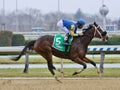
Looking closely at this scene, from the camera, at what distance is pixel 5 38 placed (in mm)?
29500

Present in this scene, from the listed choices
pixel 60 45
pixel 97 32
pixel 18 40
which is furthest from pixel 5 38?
pixel 97 32

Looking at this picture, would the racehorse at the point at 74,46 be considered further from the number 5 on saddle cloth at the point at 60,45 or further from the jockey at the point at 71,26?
the jockey at the point at 71,26

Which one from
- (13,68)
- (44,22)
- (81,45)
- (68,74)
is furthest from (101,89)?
(44,22)

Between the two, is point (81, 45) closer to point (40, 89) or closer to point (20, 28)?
point (40, 89)

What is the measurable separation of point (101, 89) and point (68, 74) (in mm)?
4676

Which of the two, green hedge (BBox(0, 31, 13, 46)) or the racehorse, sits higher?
the racehorse

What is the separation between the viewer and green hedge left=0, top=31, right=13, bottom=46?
28977mm

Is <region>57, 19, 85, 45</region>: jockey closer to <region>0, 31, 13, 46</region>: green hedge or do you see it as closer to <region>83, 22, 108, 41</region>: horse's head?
<region>83, 22, 108, 41</region>: horse's head

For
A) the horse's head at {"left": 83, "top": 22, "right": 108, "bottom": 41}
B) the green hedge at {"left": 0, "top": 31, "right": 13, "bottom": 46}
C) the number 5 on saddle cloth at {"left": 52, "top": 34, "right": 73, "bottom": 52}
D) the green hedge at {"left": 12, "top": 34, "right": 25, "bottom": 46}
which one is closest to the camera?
the number 5 on saddle cloth at {"left": 52, "top": 34, "right": 73, "bottom": 52}

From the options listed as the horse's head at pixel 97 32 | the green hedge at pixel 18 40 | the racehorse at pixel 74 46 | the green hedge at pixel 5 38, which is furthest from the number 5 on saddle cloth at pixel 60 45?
the green hedge at pixel 18 40

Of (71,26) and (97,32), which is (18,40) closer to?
(97,32)

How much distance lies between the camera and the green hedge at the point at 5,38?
95.1 ft

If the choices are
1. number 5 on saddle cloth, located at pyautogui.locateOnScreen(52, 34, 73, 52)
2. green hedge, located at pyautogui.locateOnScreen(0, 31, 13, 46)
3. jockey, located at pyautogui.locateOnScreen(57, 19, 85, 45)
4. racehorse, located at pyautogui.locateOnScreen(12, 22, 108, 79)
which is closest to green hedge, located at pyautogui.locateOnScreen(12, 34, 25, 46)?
green hedge, located at pyautogui.locateOnScreen(0, 31, 13, 46)

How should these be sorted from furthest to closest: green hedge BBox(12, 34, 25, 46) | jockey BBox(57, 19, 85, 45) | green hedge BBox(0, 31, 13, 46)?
green hedge BBox(12, 34, 25, 46) < green hedge BBox(0, 31, 13, 46) < jockey BBox(57, 19, 85, 45)
